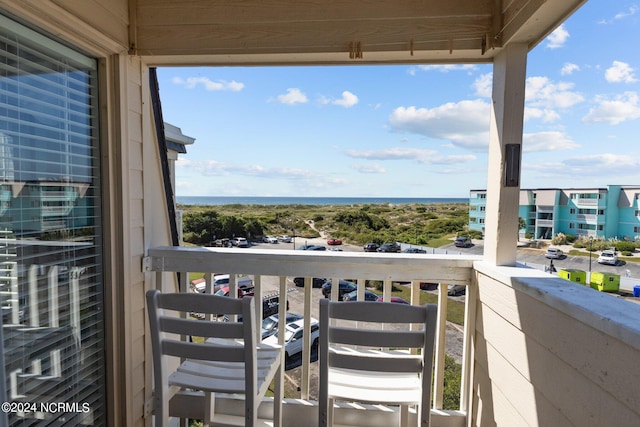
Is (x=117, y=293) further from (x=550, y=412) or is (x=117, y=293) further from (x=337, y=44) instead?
(x=550, y=412)

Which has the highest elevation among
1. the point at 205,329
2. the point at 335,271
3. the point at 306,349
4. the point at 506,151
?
the point at 506,151

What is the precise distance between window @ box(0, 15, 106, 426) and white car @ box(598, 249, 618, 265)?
6.36ft

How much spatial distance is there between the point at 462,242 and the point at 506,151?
53 cm

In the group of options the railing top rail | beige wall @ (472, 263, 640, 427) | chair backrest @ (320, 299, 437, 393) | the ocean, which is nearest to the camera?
beige wall @ (472, 263, 640, 427)

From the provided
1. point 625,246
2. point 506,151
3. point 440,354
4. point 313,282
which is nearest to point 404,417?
point 440,354

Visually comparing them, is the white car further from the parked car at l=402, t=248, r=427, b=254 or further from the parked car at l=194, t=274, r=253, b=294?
the parked car at l=194, t=274, r=253, b=294

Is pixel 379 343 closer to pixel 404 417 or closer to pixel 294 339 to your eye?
pixel 404 417

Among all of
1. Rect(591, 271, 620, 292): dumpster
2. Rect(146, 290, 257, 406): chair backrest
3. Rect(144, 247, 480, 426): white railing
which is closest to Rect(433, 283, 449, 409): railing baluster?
Rect(144, 247, 480, 426): white railing

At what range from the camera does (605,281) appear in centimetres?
102

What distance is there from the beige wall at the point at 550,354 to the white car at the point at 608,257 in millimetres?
117

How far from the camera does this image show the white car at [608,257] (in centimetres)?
91

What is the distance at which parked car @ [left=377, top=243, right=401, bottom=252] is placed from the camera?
1.99 metres

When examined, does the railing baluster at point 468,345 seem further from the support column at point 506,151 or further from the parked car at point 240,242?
the parked car at point 240,242

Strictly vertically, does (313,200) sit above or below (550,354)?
above
